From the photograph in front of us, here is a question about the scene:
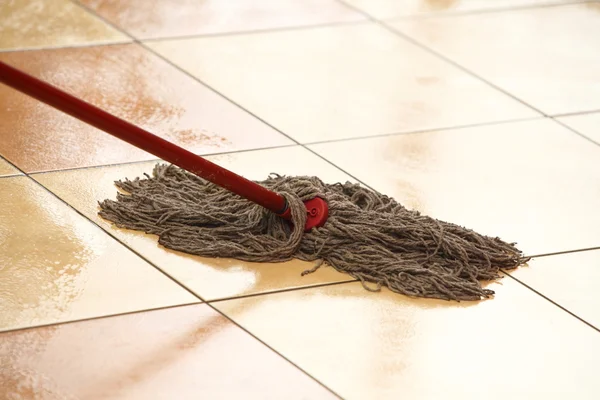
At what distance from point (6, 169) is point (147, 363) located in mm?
801

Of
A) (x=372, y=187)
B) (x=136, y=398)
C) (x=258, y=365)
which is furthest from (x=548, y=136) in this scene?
(x=136, y=398)

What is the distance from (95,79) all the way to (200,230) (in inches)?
36.7

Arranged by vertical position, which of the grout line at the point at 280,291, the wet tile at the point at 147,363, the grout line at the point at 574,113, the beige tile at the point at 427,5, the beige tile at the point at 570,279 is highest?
the wet tile at the point at 147,363

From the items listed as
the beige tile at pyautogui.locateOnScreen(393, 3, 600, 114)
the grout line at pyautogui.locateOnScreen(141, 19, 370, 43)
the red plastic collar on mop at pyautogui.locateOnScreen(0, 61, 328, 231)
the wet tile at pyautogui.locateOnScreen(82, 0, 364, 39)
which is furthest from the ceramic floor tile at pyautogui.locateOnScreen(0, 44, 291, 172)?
the beige tile at pyautogui.locateOnScreen(393, 3, 600, 114)

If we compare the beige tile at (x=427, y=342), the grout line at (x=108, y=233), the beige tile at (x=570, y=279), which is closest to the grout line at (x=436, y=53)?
the beige tile at (x=570, y=279)

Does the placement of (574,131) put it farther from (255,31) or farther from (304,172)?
(255,31)

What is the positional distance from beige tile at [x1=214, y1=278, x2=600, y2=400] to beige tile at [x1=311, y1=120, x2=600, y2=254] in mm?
281

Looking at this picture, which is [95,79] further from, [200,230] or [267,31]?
[200,230]

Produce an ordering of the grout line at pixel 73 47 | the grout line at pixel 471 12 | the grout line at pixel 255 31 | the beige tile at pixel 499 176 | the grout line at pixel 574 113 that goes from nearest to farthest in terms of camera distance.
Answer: the beige tile at pixel 499 176, the grout line at pixel 574 113, the grout line at pixel 73 47, the grout line at pixel 255 31, the grout line at pixel 471 12

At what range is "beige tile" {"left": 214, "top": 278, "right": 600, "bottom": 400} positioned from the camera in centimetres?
157

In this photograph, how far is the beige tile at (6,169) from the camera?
2.16 m

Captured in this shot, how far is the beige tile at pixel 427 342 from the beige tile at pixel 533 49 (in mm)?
1131

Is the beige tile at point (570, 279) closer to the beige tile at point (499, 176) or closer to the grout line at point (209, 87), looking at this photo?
the beige tile at point (499, 176)

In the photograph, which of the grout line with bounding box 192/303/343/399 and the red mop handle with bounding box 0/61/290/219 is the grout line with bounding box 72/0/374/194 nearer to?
the red mop handle with bounding box 0/61/290/219
